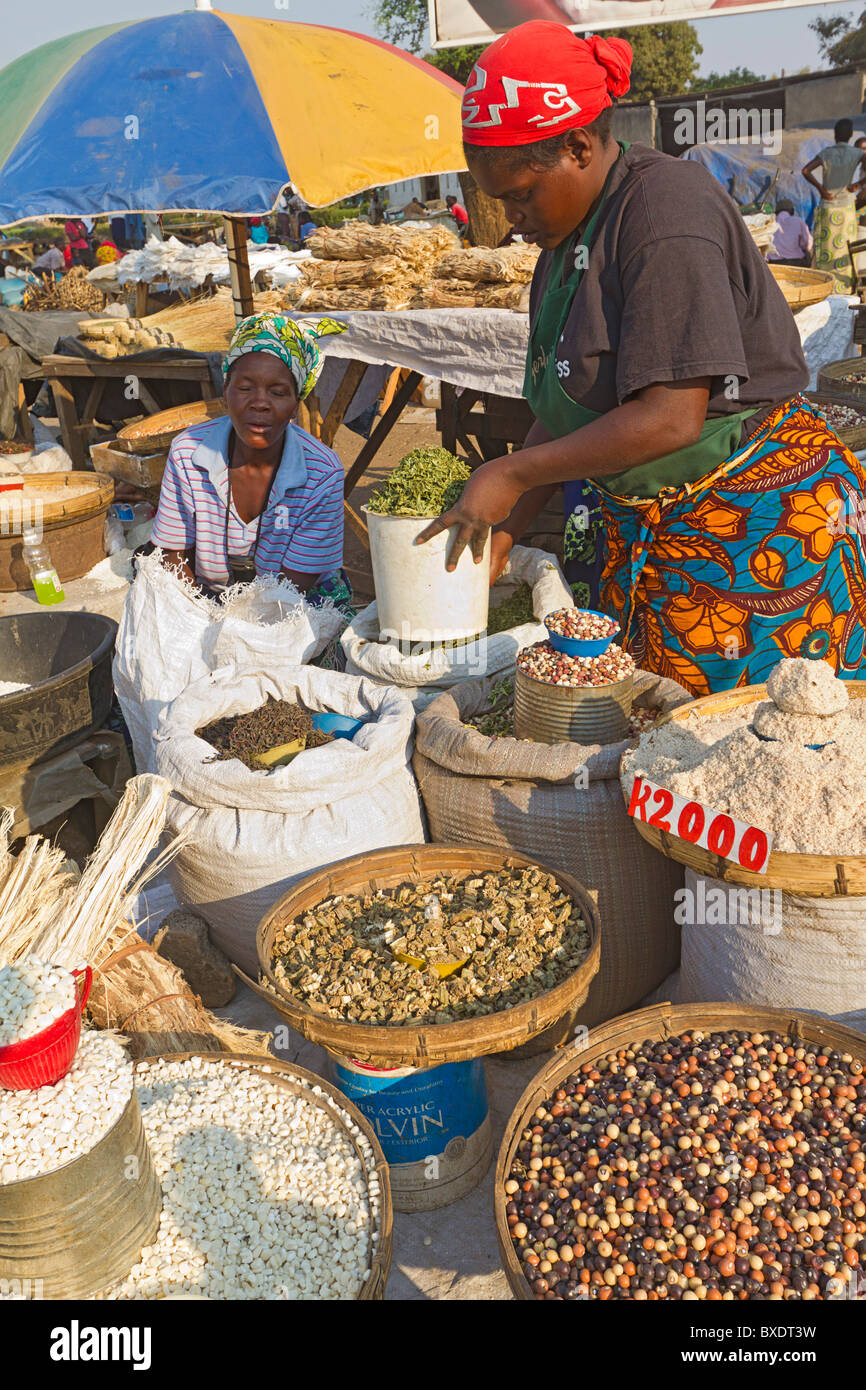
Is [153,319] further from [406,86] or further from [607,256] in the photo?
[607,256]

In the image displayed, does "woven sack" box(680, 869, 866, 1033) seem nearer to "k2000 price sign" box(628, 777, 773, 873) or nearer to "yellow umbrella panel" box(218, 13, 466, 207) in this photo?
"k2000 price sign" box(628, 777, 773, 873)

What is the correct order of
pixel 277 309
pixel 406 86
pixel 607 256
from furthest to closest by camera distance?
1. pixel 277 309
2. pixel 406 86
3. pixel 607 256

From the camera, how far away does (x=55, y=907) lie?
1.99m

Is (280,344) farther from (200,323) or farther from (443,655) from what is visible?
(200,323)

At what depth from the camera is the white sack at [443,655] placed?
8.29ft

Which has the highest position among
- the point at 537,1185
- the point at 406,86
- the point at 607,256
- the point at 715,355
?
the point at 406,86

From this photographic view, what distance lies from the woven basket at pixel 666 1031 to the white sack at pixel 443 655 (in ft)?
3.21

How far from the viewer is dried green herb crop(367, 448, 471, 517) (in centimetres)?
235

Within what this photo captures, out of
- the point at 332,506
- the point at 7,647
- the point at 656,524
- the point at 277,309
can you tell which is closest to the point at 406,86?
the point at 277,309

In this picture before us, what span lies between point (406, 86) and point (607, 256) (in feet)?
12.0

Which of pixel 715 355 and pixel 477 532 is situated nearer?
→ pixel 715 355

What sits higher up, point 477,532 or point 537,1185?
point 477,532

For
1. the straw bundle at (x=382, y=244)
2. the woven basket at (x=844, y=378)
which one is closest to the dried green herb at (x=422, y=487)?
the woven basket at (x=844, y=378)

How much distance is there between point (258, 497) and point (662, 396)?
1.80 m
